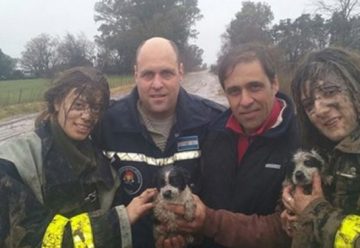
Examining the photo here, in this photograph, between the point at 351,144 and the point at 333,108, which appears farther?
the point at 333,108

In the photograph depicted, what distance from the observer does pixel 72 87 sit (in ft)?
12.7

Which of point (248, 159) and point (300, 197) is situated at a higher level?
point (248, 159)

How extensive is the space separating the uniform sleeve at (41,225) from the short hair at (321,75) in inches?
68.8

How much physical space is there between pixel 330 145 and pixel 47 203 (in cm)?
228

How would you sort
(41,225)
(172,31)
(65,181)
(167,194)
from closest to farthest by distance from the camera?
(41,225) → (65,181) → (167,194) → (172,31)

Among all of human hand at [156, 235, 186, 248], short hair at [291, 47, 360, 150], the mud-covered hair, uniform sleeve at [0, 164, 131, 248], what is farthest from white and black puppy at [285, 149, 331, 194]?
the mud-covered hair

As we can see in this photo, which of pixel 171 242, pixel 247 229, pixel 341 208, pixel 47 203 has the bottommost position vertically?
pixel 171 242

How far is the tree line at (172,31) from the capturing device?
40.1 metres

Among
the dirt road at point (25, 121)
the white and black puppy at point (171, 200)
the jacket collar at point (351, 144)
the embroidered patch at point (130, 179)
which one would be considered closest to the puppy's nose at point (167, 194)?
the white and black puppy at point (171, 200)

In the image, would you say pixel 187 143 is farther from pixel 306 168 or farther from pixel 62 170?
pixel 62 170

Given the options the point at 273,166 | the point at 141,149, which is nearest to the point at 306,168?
the point at 273,166

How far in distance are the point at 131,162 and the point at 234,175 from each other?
3.35 ft

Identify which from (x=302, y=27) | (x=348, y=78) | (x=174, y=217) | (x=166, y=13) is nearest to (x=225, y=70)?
(x=348, y=78)

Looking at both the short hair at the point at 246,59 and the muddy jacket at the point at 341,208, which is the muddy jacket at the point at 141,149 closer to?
the short hair at the point at 246,59
